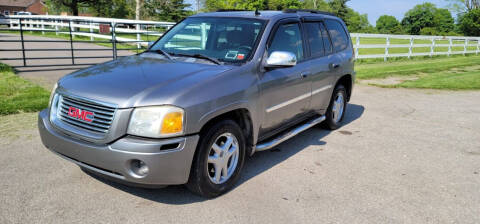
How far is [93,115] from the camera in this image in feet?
10.8

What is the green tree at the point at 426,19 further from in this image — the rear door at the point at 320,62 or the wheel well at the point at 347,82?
the rear door at the point at 320,62

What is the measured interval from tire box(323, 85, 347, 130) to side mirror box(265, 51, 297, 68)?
2230 mm

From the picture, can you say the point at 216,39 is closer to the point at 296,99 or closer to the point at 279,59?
the point at 279,59

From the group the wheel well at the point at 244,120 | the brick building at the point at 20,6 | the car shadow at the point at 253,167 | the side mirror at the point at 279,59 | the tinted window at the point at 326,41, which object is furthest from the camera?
the brick building at the point at 20,6

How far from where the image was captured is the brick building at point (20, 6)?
242 ft

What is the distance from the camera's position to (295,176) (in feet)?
14.3

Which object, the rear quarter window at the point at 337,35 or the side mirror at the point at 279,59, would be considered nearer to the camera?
the side mirror at the point at 279,59

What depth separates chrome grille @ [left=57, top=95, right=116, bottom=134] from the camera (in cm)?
321

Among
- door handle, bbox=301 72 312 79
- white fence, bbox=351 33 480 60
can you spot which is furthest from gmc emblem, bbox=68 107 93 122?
white fence, bbox=351 33 480 60

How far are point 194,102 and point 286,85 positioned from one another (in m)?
1.60

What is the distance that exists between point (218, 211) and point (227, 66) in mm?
1454

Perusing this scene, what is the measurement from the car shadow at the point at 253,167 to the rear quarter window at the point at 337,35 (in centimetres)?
140

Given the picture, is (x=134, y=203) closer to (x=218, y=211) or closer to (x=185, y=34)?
(x=218, y=211)

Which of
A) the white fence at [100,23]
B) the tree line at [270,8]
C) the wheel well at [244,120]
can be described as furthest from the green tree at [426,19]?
the wheel well at [244,120]
